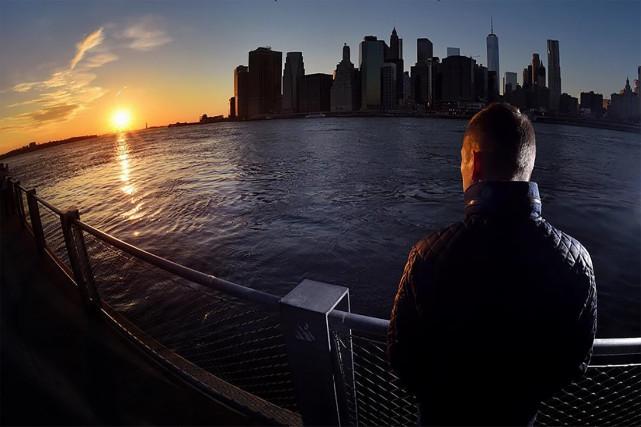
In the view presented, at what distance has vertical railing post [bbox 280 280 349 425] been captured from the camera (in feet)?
6.87

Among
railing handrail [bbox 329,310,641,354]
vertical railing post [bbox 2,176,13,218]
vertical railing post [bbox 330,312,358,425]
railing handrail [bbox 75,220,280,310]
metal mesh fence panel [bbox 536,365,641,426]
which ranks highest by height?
vertical railing post [bbox 2,176,13,218]

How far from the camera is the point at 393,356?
1667mm

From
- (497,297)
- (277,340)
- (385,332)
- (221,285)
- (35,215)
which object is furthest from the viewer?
(277,340)

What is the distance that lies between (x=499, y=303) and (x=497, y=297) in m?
0.03

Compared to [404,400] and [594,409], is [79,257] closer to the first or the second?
[404,400]

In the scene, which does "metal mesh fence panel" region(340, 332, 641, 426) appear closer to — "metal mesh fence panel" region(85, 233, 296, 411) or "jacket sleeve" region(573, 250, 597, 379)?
"jacket sleeve" region(573, 250, 597, 379)

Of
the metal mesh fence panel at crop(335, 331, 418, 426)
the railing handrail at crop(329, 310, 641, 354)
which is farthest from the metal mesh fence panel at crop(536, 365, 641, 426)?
the railing handrail at crop(329, 310, 641, 354)

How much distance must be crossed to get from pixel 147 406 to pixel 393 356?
248 centimetres

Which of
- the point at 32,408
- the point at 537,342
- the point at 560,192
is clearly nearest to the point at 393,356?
the point at 537,342

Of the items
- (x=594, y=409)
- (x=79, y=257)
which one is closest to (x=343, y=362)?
(x=79, y=257)

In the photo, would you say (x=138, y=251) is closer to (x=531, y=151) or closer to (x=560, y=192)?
(x=531, y=151)

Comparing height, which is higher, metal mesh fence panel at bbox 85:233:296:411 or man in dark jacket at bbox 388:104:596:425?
man in dark jacket at bbox 388:104:596:425

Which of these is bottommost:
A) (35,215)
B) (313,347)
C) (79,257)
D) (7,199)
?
(313,347)

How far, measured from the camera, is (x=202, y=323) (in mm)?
7371
